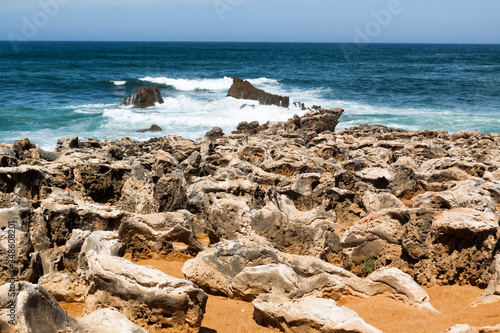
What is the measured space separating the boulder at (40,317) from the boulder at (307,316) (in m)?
1.21

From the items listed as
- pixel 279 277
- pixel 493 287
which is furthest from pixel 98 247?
pixel 493 287

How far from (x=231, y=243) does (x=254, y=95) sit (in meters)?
24.5

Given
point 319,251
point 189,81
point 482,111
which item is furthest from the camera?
point 189,81

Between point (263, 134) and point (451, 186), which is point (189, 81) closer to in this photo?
point (263, 134)

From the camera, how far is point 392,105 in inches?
1155

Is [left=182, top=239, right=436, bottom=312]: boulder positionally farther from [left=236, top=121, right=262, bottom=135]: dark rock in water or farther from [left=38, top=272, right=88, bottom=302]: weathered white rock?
[left=236, top=121, right=262, bottom=135]: dark rock in water

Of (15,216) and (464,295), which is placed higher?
(15,216)

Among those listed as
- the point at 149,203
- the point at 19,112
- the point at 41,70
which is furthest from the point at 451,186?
the point at 41,70

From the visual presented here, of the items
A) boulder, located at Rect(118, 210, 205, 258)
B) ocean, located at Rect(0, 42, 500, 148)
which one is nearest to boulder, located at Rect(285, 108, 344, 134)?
ocean, located at Rect(0, 42, 500, 148)

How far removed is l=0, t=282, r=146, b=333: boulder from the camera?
2.74 meters

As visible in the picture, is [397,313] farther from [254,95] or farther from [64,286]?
[254,95]

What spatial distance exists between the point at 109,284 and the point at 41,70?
47.9 m

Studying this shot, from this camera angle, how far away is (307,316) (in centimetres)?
345

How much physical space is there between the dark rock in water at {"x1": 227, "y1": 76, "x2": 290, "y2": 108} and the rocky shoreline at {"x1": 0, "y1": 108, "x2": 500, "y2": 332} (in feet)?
57.7
